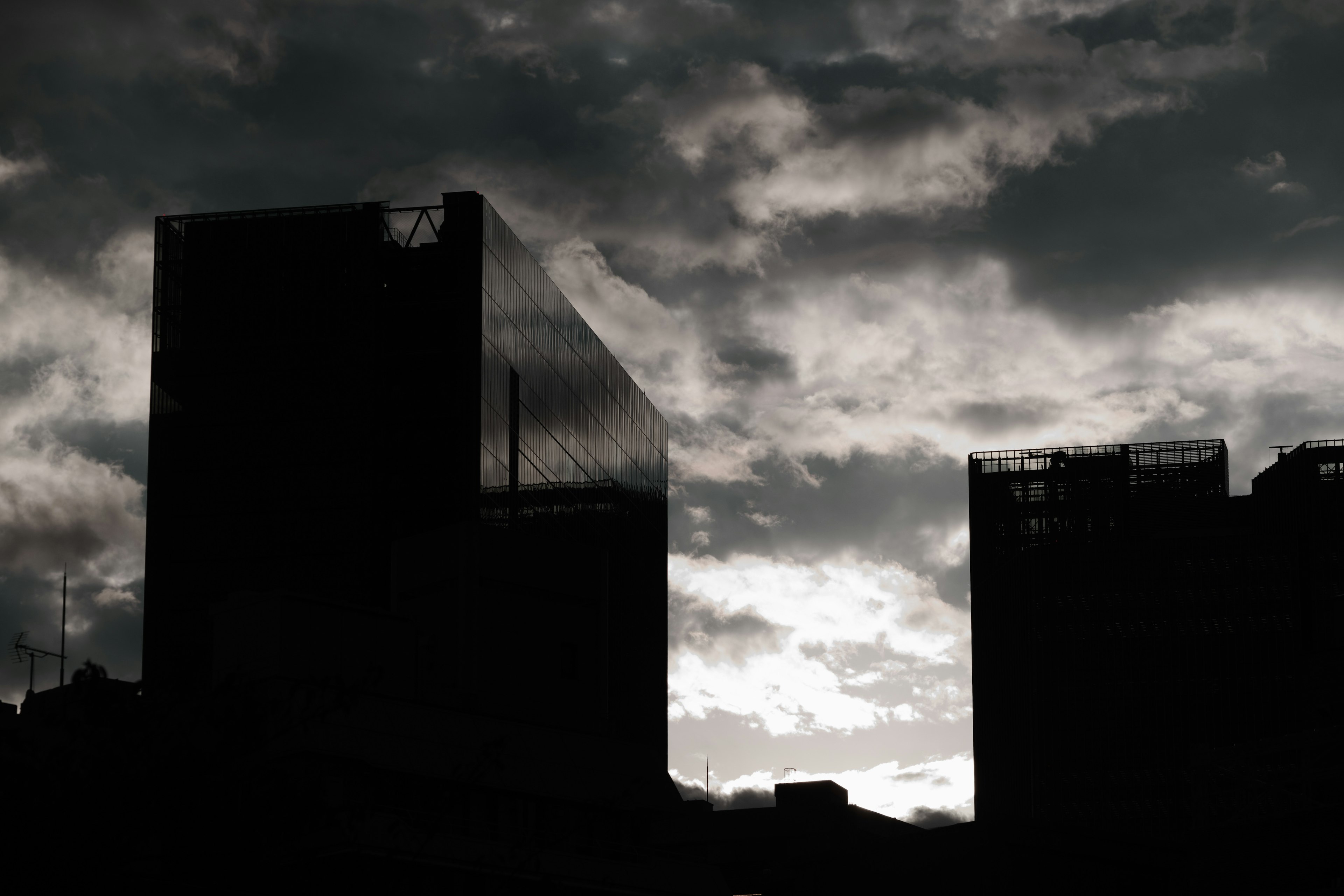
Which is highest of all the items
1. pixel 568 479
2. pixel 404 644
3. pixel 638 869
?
pixel 568 479

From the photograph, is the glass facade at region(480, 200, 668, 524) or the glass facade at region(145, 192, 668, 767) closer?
the glass facade at region(480, 200, 668, 524)

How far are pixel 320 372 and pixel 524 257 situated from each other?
17217 millimetres

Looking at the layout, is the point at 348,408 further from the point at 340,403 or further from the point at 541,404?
the point at 541,404

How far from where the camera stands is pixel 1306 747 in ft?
229

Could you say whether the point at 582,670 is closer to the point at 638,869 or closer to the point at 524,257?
the point at 638,869

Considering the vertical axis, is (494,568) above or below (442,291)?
below

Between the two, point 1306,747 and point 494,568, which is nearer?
point 1306,747

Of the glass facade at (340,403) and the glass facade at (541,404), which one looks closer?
the glass facade at (541,404)

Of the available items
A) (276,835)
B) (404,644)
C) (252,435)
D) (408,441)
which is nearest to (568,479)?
(408,441)

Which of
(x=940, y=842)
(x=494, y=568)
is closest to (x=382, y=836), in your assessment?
(x=940, y=842)

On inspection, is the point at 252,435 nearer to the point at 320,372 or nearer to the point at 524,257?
the point at 320,372

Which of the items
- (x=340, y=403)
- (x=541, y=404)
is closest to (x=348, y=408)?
(x=340, y=403)

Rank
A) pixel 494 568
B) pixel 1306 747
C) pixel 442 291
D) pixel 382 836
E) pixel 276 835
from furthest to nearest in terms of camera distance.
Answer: pixel 442 291 → pixel 494 568 → pixel 1306 747 → pixel 382 836 → pixel 276 835

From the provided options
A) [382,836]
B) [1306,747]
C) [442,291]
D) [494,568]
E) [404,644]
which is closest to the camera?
[382,836]
